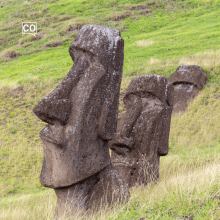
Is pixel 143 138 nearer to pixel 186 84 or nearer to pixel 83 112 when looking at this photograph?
pixel 83 112

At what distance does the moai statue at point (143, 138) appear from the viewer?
6.12m

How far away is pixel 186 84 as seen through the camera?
586 inches

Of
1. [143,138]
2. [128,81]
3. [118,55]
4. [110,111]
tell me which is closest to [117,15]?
[128,81]

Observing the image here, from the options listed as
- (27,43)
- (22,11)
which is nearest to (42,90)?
(27,43)

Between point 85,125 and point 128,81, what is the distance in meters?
12.5

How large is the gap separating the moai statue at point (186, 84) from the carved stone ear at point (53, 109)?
10834 millimetres

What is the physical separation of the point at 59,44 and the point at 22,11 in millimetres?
14731

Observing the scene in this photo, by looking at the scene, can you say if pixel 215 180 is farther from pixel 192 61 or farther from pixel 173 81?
pixel 192 61

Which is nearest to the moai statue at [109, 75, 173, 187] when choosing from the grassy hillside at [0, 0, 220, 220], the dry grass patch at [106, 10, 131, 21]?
the grassy hillside at [0, 0, 220, 220]

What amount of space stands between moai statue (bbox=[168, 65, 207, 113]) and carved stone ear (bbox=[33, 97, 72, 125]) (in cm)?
1083

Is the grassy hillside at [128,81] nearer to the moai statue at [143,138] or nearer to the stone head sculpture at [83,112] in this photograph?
the moai statue at [143,138]

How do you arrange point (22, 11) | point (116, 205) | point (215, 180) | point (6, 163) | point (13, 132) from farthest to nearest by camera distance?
point (22, 11) < point (13, 132) < point (6, 163) < point (215, 180) < point (116, 205)

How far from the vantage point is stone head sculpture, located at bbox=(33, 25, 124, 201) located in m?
3.98

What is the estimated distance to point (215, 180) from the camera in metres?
4.43
